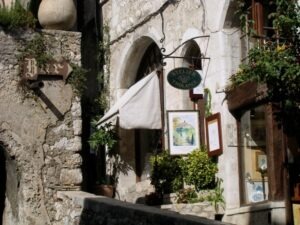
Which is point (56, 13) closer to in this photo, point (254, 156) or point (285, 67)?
point (254, 156)

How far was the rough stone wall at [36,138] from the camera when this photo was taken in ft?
30.4

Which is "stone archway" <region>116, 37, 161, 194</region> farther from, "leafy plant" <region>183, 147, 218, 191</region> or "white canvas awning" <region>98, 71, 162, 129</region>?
"leafy plant" <region>183, 147, 218, 191</region>

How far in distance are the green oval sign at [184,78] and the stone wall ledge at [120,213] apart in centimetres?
221

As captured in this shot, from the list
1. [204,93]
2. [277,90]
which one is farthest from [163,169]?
[277,90]

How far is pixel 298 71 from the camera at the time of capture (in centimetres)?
586

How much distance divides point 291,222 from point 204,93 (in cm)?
290

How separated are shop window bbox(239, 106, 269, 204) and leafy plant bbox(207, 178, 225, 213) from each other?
336 millimetres

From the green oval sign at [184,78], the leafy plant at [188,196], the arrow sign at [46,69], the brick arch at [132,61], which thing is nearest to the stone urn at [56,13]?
the arrow sign at [46,69]

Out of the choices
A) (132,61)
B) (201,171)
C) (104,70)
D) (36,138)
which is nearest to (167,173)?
(201,171)

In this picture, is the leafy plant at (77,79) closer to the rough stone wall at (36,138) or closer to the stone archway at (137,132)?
the rough stone wall at (36,138)

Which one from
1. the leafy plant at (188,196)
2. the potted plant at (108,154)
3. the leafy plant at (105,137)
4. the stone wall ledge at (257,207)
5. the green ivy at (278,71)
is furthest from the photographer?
the leafy plant at (105,137)

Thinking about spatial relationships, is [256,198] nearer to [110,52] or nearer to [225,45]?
[225,45]

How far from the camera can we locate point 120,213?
23.8ft

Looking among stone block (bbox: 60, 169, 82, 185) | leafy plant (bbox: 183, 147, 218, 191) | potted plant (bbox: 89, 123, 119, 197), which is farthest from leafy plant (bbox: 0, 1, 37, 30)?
potted plant (bbox: 89, 123, 119, 197)
